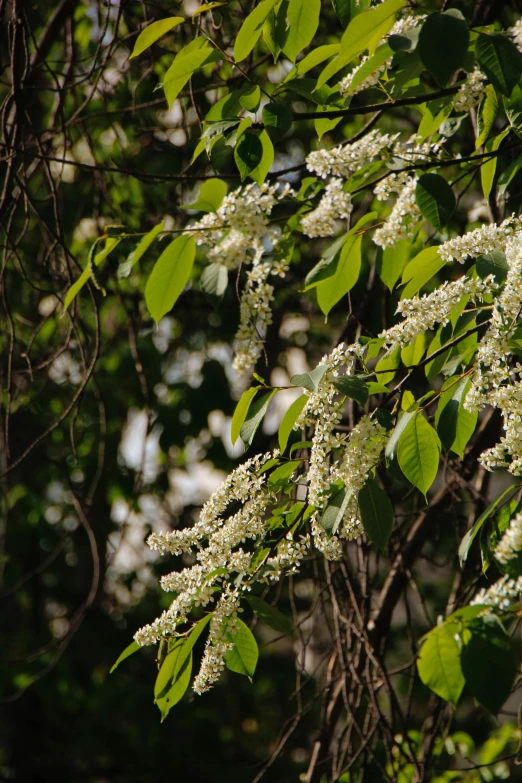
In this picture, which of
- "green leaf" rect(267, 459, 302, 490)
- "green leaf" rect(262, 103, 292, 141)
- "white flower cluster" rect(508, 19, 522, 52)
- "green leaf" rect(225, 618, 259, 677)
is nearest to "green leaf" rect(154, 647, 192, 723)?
"green leaf" rect(225, 618, 259, 677)

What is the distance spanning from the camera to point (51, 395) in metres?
3.48

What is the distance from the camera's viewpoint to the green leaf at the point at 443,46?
2.89 ft

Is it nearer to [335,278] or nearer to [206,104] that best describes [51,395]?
[206,104]

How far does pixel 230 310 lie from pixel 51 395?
906 mm

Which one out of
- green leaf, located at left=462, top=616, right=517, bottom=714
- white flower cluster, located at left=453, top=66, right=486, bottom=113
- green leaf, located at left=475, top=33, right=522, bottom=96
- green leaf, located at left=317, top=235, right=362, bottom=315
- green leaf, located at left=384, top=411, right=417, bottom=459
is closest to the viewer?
green leaf, located at left=462, top=616, right=517, bottom=714

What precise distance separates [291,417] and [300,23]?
57cm

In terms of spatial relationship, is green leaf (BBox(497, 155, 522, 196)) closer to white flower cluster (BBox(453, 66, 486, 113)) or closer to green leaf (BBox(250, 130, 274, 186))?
white flower cluster (BBox(453, 66, 486, 113))

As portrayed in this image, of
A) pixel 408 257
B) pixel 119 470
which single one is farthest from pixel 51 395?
pixel 408 257

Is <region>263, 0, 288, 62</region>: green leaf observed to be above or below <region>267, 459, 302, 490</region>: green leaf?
above

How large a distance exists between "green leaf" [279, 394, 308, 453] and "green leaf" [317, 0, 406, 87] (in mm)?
467

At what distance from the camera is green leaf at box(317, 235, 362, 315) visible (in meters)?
1.27

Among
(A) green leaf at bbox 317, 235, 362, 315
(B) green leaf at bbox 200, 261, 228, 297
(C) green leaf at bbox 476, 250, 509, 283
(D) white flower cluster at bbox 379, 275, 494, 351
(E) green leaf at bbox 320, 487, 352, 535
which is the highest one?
(B) green leaf at bbox 200, 261, 228, 297

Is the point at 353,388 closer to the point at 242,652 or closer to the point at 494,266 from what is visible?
the point at 494,266

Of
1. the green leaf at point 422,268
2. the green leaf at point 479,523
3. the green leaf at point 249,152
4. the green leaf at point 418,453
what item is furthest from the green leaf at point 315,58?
the green leaf at point 479,523
